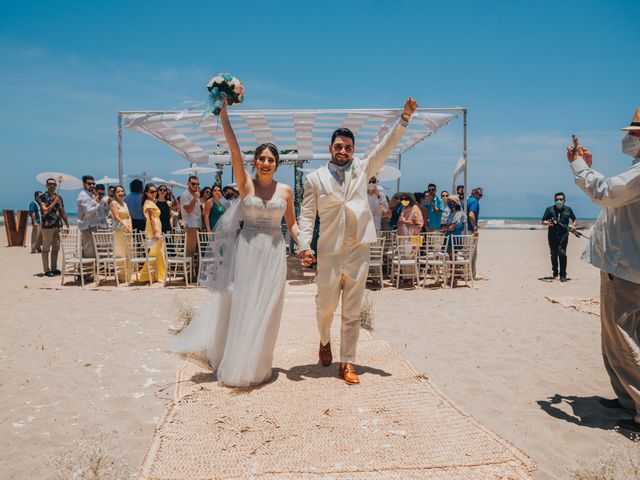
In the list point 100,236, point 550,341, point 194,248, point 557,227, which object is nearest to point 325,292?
point 550,341

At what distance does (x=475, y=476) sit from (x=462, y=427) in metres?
0.60

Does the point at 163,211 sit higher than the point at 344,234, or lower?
higher

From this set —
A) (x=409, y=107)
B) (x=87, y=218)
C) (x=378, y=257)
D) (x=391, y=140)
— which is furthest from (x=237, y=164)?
(x=87, y=218)

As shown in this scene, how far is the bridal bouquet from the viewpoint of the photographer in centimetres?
406

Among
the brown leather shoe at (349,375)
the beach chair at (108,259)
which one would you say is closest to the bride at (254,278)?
the brown leather shoe at (349,375)

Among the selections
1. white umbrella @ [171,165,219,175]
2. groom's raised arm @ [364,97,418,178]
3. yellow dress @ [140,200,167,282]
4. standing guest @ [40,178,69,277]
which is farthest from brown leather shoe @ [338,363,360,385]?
white umbrella @ [171,165,219,175]

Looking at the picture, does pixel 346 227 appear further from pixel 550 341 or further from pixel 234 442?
pixel 550 341

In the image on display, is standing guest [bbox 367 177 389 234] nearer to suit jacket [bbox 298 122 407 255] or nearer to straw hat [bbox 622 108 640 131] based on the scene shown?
suit jacket [bbox 298 122 407 255]

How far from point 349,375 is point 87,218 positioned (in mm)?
8197

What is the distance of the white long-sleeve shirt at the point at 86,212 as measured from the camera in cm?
1010

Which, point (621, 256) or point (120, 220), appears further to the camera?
point (120, 220)

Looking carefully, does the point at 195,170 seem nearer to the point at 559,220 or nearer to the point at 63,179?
the point at 63,179

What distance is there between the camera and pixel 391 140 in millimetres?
4070

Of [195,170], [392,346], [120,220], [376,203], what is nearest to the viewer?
[392,346]
